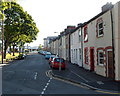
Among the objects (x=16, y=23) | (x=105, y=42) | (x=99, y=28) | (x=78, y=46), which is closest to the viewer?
(x=105, y=42)

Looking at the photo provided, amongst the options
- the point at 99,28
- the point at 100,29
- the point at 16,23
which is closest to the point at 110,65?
the point at 100,29

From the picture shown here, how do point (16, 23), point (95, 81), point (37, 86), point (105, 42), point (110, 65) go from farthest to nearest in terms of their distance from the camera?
point (16, 23) < point (105, 42) < point (110, 65) < point (95, 81) < point (37, 86)

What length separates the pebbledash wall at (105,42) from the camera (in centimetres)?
1516

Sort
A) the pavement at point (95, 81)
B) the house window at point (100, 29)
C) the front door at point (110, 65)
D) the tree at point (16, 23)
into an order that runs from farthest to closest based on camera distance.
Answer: the tree at point (16, 23) → the house window at point (100, 29) → the front door at point (110, 65) → the pavement at point (95, 81)

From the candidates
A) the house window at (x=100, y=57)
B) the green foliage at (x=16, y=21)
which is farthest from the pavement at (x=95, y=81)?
the green foliage at (x=16, y=21)

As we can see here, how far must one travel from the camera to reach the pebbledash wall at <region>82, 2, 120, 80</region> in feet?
49.7

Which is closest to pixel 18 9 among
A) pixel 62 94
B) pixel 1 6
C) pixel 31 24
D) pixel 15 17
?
pixel 15 17

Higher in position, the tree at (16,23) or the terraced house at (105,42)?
the tree at (16,23)

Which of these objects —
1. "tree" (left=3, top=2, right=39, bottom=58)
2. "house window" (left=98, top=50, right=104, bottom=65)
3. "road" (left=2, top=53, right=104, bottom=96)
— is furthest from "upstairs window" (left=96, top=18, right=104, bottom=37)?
"tree" (left=3, top=2, right=39, bottom=58)

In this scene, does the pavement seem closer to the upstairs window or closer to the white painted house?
the upstairs window

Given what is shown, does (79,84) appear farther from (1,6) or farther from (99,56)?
(1,6)

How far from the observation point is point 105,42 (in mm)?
17406

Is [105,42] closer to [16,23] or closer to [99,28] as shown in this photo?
[99,28]

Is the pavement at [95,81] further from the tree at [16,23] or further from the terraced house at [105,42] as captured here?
the tree at [16,23]
